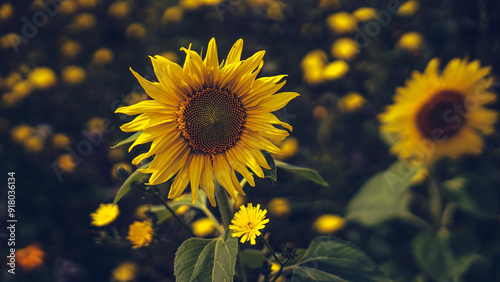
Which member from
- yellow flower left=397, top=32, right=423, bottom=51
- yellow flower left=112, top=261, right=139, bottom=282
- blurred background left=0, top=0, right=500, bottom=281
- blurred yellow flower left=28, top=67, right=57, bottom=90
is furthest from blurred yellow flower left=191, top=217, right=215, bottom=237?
blurred yellow flower left=28, top=67, right=57, bottom=90

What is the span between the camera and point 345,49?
3.77m

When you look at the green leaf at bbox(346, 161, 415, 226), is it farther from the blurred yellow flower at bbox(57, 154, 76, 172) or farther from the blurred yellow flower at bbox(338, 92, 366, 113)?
the blurred yellow flower at bbox(57, 154, 76, 172)

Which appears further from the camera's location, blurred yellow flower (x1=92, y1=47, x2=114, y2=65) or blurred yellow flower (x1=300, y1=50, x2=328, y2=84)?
blurred yellow flower (x1=92, y1=47, x2=114, y2=65)

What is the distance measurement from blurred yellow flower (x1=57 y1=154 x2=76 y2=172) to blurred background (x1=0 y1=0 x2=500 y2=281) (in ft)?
0.04

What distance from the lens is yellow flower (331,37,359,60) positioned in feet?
12.2

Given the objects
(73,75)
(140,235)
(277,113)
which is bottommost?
(140,235)

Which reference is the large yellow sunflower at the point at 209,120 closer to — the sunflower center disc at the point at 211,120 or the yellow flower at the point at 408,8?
the sunflower center disc at the point at 211,120

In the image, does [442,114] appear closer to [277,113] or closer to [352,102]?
[352,102]

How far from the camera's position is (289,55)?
4039 mm

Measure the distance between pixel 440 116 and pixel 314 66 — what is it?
1.37 m

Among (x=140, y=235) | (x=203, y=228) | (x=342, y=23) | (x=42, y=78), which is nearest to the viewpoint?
(x=140, y=235)

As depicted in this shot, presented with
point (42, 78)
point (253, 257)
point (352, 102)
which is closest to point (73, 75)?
point (42, 78)

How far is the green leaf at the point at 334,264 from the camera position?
157 centimetres

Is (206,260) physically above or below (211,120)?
below
